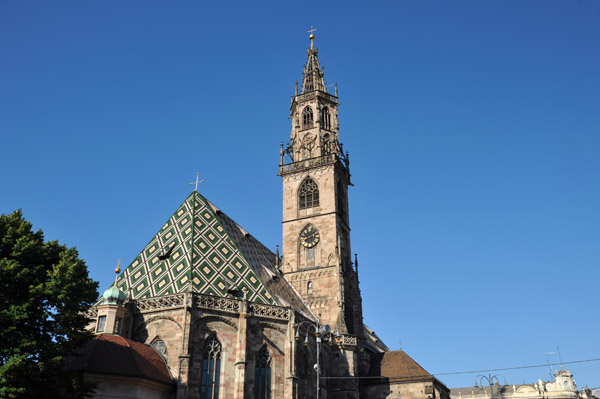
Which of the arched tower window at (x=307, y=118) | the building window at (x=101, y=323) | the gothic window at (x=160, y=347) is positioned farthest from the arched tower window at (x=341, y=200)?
the building window at (x=101, y=323)

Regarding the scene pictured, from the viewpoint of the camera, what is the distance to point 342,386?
30.2m

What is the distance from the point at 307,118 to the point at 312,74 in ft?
15.7

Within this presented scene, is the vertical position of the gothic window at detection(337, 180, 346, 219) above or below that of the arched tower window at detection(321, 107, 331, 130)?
below

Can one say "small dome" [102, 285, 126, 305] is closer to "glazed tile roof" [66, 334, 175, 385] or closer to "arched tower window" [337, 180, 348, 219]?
"glazed tile roof" [66, 334, 175, 385]

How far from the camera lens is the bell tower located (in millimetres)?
34312

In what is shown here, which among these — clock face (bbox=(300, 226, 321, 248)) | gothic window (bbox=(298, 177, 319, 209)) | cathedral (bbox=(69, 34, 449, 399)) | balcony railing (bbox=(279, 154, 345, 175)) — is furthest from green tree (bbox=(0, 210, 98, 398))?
balcony railing (bbox=(279, 154, 345, 175))

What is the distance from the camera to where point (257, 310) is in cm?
2575

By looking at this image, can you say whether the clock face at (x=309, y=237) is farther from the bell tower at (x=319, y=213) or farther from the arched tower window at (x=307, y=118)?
the arched tower window at (x=307, y=118)

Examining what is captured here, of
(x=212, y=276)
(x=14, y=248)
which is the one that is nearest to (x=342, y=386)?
(x=212, y=276)

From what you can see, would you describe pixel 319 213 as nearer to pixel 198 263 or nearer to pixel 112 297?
pixel 198 263

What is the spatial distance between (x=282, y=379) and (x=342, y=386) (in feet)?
20.7

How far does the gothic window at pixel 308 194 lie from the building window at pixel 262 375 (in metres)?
14.3

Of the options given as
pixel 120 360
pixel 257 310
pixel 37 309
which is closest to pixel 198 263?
pixel 257 310

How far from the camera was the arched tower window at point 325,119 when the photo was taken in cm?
4094
